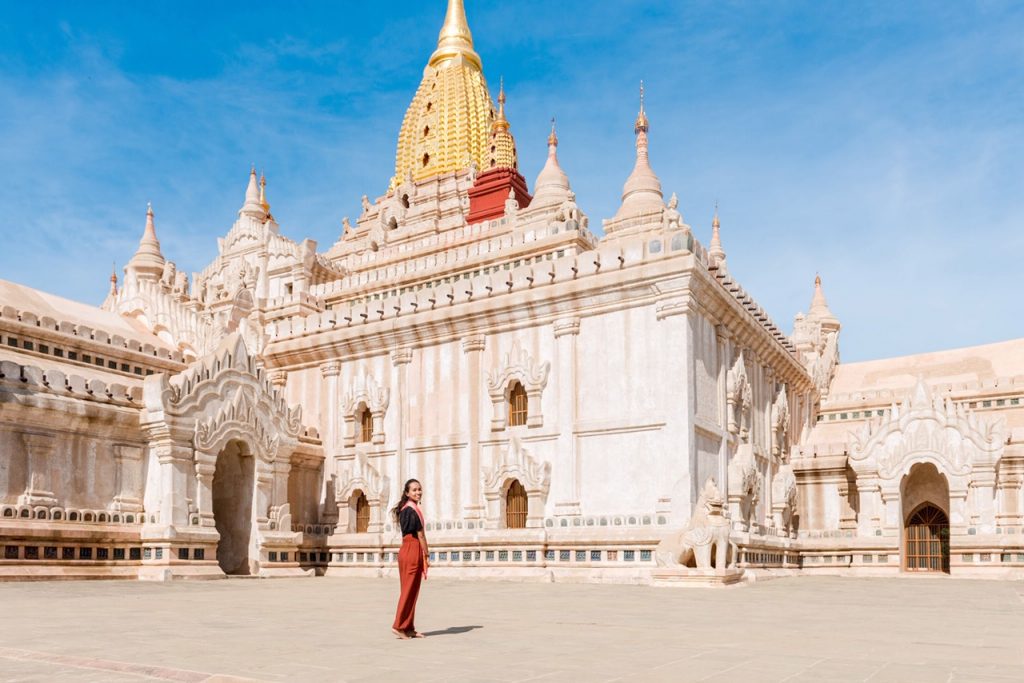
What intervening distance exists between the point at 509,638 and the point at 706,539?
13501mm

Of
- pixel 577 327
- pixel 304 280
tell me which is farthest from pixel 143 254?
pixel 577 327

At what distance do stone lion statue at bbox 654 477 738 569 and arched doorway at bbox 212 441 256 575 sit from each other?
12.3m

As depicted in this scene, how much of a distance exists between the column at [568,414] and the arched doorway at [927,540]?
14137 mm

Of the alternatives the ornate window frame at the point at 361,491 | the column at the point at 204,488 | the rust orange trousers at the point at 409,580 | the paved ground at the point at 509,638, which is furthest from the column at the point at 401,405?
the rust orange trousers at the point at 409,580

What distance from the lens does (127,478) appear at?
2667 centimetres

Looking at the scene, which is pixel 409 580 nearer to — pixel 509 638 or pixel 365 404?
pixel 509 638

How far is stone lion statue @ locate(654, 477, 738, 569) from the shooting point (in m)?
24.1

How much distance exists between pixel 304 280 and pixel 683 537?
27264mm

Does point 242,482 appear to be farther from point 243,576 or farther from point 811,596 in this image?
point 811,596

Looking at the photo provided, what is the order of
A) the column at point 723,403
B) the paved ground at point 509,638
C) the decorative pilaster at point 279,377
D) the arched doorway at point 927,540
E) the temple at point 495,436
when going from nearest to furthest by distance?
the paved ground at point 509,638, the temple at point 495,436, the column at point 723,403, the arched doorway at point 927,540, the decorative pilaster at point 279,377

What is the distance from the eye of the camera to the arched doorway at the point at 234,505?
29328mm

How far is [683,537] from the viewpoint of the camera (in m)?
24.8

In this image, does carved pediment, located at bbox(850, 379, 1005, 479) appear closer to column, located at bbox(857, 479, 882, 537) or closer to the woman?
column, located at bbox(857, 479, 882, 537)

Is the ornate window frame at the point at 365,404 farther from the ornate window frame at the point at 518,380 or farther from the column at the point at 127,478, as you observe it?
the column at the point at 127,478
